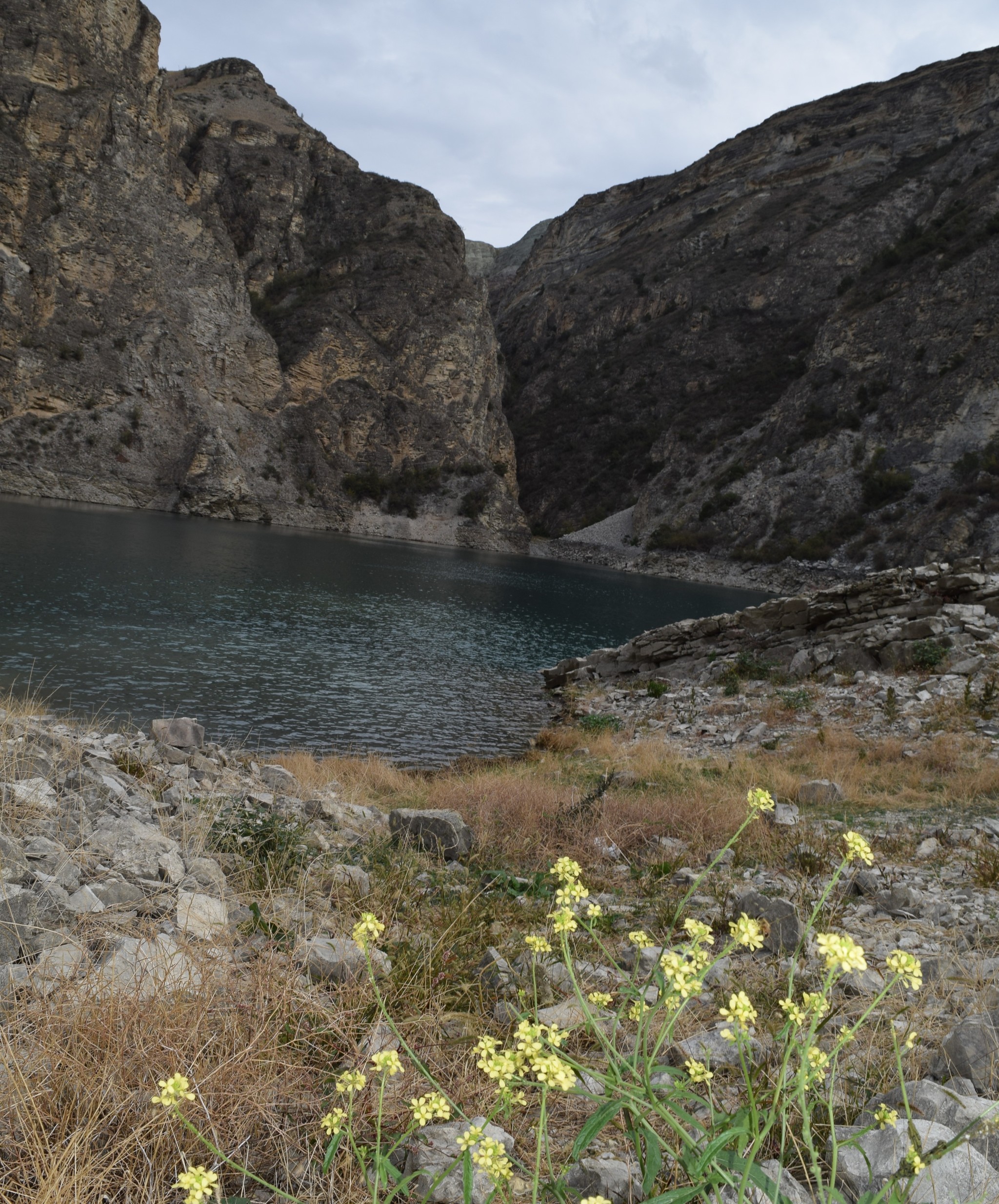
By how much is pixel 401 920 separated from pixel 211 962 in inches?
57.0

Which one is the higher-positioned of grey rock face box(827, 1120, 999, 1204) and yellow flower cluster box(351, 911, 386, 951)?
yellow flower cluster box(351, 911, 386, 951)

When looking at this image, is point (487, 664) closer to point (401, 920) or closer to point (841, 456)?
point (401, 920)

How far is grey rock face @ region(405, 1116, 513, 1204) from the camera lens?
228 cm

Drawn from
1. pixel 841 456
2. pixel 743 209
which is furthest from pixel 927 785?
pixel 743 209

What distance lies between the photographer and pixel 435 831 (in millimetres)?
7094

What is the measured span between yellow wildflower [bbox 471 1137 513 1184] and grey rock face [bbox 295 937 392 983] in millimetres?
1983

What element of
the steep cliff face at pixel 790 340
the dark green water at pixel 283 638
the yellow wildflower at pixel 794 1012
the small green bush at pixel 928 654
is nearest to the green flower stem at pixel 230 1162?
the yellow wildflower at pixel 794 1012

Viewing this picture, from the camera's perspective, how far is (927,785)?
9.88 meters

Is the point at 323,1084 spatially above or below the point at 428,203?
below

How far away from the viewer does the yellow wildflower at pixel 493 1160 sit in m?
1.52

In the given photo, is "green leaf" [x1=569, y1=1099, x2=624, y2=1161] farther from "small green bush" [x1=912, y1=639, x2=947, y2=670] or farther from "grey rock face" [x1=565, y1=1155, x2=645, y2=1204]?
"small green bush" [x1=912, y1=639, x2=947, y2=670]

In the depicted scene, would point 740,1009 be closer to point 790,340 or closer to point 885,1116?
point 885,1116

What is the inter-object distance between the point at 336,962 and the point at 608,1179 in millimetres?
1694

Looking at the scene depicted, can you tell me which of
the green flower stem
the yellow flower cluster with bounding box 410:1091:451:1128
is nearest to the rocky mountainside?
the green flower stem
